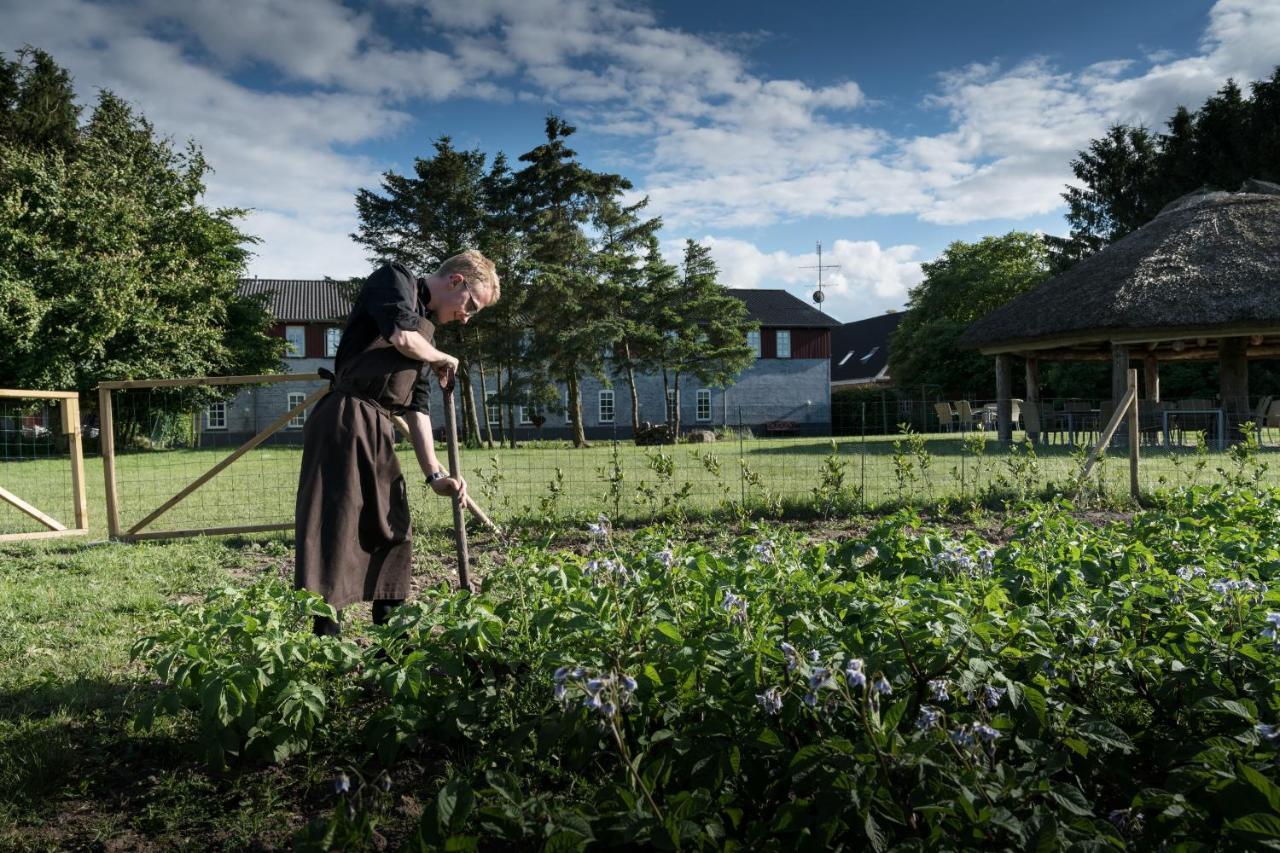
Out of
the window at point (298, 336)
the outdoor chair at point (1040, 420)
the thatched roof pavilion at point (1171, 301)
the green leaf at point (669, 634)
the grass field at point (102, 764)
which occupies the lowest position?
the grass field at point (102, 764)

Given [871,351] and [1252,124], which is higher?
[1252,124]

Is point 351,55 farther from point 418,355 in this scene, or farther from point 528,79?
point 418,355

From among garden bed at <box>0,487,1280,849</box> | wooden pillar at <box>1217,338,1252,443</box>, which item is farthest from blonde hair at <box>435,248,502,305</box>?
wooden pillar at <box>1217,338,1252,443</box>

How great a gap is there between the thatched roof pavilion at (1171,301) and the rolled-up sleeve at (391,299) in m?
17.3

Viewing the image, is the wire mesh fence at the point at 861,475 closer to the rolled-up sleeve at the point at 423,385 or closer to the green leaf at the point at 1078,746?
the rolled-up sleeve at the point at 423,385

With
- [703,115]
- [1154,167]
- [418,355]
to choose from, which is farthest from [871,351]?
[418,355]

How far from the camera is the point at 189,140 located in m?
30.9

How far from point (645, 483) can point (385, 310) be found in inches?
241

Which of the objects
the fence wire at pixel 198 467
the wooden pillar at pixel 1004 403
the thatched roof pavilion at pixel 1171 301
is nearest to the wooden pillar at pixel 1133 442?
the fence wire at pixel 198 467

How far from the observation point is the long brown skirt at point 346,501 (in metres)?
3.45

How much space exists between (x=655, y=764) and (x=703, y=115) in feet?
25.7

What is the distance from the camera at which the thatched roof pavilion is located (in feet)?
57.6

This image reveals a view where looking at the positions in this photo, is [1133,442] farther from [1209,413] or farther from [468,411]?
[468,411]

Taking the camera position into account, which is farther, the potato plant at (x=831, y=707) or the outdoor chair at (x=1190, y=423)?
Result: the outdoor chair at (x=1190, y=423)
